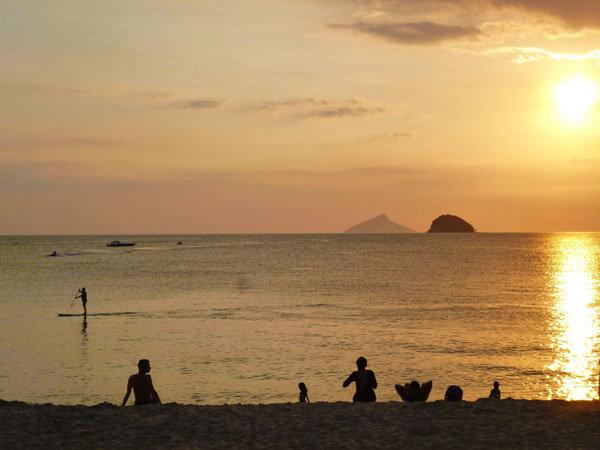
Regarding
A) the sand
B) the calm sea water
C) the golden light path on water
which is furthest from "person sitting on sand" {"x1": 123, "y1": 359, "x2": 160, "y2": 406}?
the golden light path on water

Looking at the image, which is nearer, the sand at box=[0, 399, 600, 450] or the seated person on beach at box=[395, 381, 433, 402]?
the sand at box=[0, 399, 600, 450]

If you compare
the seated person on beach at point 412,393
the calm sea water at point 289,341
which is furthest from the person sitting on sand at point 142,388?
the seated person on beach at point 412,393

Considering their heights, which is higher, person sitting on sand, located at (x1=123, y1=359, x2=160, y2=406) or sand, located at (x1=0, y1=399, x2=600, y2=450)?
person sitting on sand, located at (x1=123, y1=359, x2=160, y2=406)

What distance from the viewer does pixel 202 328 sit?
41.8m

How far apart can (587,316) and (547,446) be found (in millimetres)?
45037

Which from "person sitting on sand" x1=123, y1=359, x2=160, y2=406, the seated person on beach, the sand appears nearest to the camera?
the sand

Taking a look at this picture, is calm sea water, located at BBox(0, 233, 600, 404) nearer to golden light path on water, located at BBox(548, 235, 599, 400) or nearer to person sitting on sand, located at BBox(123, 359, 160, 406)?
golden light path on water, located at BBox(548, 235, 599, 400)

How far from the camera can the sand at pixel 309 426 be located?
12.5 meters

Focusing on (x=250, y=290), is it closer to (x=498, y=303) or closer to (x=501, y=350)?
(x=498, y=303)

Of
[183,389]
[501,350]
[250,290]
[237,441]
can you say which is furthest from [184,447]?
[250,290]

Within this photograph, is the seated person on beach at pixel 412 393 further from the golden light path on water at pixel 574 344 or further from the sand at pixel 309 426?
the golden light path on water at pixel 574 344

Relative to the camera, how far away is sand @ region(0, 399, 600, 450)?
1252cm

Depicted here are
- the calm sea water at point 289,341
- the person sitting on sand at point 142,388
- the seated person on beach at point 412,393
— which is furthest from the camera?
the calm sea water at point 289,341

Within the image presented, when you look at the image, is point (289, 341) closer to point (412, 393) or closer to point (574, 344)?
point (574, 344)
